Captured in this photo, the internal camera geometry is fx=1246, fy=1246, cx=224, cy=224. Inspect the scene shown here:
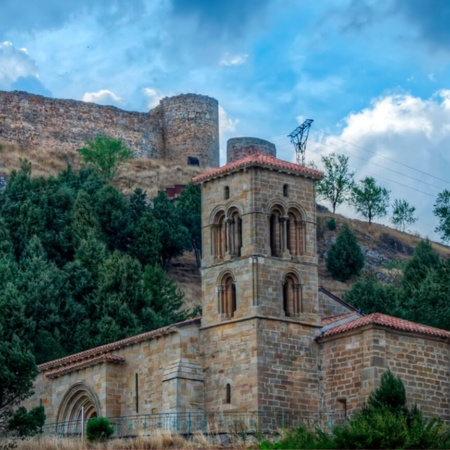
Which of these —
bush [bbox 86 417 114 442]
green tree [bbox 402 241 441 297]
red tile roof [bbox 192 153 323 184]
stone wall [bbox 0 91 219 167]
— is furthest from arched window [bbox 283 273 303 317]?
stone wall [bbox 0 91 219 167]

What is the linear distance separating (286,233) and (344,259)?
31.6 meters

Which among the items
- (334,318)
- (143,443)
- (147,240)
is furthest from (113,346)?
(147,240)

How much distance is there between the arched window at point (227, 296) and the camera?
42.8m

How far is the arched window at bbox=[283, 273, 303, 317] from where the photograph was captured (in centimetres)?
4278

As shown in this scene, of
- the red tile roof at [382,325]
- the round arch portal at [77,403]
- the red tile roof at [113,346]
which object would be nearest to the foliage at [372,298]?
the red tile roof at [382,325]

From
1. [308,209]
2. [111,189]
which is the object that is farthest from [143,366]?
[111,189]

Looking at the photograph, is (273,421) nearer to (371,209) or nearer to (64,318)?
(64,318)

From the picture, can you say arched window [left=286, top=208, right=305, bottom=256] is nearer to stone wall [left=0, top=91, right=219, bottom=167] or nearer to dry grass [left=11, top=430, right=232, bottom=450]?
dry grass [left=11, top=430, right=232, bottom=450]

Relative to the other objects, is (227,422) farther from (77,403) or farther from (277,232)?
(77,403)

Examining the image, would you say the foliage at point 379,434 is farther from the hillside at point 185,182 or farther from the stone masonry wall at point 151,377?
the hillside at point 185,182

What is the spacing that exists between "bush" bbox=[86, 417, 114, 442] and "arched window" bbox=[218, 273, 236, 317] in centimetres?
634

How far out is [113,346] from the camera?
150ft

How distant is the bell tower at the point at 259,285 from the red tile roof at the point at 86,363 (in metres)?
3.64

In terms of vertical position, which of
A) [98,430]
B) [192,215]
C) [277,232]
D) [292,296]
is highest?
[192,215]
